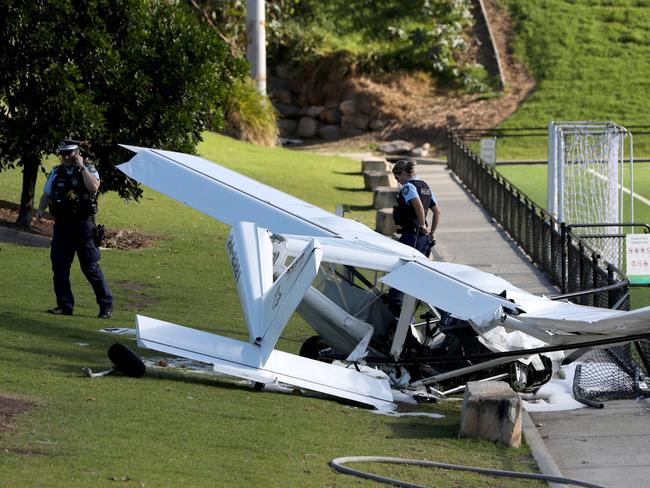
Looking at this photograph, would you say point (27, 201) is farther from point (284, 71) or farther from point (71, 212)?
point (284, 71)

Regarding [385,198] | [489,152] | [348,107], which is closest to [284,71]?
[348,107]

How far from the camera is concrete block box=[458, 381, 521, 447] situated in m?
9.98

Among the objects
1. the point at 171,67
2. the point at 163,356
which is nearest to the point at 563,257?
the point at 171,67

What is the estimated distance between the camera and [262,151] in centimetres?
4009

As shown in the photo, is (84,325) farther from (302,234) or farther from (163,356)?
(302,234)

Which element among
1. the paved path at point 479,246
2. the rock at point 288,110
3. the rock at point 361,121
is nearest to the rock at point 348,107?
the rock at point 361,121

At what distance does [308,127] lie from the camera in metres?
55.3

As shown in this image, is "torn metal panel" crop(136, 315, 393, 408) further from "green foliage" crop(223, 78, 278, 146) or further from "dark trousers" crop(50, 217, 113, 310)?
"green foliage" crop(223, 78, 278, 146)

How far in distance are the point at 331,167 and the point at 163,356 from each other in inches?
1107

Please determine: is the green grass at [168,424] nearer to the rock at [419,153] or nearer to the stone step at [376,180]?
the stone step at [376,180]

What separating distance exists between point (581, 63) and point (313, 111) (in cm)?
1202

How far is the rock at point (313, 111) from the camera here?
55.6m

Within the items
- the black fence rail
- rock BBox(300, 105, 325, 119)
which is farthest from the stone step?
rock BBox(300, 105, 325, 119)

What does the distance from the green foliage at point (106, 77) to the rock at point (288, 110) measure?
34393mm
